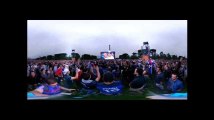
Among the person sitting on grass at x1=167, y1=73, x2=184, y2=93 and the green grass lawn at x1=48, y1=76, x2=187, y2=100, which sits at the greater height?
the person sitting on grass at x1=167, y1=73, x2=184, y2=93

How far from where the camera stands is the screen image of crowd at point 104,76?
22.8 feet

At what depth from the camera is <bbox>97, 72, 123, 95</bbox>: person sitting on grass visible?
6.98 m

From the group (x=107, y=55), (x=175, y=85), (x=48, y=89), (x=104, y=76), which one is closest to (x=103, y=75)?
(x=104, y=76)

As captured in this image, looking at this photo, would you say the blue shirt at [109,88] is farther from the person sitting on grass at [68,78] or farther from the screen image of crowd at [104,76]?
the person sitting on grass at [68,78]

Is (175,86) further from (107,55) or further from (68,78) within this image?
(68,78)

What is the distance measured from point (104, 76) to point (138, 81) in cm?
49

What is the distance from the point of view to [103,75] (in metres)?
7.00

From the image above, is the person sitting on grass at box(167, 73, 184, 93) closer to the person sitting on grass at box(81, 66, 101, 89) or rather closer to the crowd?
the crowd

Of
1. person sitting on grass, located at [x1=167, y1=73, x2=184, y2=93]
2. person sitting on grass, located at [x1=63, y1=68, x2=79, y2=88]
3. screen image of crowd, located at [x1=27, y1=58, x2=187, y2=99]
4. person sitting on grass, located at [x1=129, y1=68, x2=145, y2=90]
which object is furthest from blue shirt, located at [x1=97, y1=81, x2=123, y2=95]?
person sitting on grass, located at [x1=167, y1=73, x2=184, y2=93]

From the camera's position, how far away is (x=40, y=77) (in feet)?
22.9

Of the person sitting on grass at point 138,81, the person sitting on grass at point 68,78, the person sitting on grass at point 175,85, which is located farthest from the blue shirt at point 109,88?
the person sitting on grass at point 175,85

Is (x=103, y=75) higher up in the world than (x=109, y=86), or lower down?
higher up
